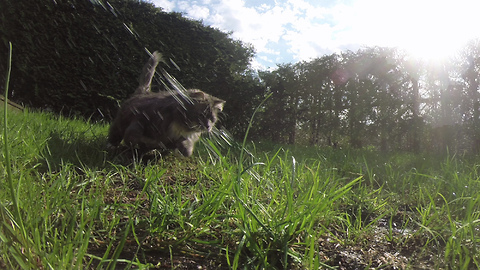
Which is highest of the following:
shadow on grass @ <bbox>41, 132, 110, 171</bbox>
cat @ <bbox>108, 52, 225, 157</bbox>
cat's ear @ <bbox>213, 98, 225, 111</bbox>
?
cat's ear @ <bbox>213, 98, 225, 111</bbox>

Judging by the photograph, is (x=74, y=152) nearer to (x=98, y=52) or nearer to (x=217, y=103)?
(x=217, y=103)

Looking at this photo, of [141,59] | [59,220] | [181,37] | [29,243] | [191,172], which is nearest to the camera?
[29,243]

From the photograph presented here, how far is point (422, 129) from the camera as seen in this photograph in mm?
8625

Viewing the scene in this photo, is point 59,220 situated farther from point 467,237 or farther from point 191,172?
point 467,237

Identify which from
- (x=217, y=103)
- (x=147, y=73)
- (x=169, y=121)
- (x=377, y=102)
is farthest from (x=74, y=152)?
(x=377, y=102)

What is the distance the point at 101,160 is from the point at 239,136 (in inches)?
227

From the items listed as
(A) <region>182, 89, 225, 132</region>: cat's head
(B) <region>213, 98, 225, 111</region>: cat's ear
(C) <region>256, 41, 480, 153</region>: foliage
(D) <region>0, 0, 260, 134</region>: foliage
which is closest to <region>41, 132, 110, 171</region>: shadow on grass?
(A) <region>182, 89, 225, 132</region>: cat's head

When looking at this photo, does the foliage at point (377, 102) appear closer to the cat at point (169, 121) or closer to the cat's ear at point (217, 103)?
the cat's ear at point (217, 103)

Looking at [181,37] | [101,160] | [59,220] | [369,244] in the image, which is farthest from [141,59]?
[369,244]

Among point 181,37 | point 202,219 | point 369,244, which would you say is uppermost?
point 181,37

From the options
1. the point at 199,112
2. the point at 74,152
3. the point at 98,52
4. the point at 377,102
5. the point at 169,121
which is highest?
the point at 377,102

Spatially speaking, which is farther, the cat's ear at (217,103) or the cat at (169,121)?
the cat's ear at (217,103)

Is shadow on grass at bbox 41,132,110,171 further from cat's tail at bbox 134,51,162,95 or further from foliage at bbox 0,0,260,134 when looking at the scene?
foliage at bbox 0,0,260,134

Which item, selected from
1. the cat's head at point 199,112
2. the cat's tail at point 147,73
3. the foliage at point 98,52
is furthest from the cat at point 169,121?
the foliage at point 98,52
